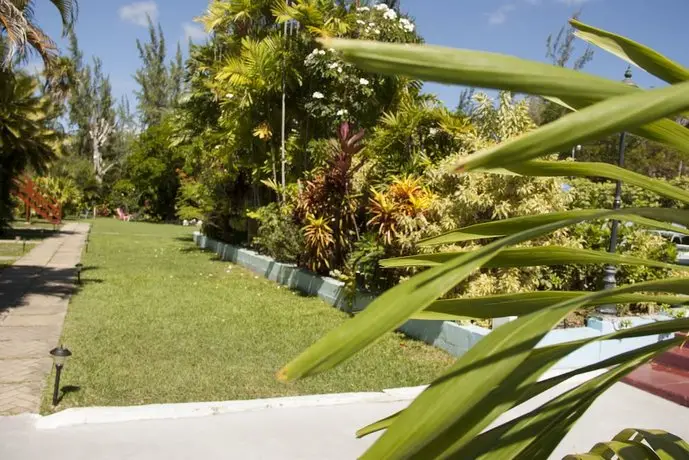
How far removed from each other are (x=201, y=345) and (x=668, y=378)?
16.4 feet

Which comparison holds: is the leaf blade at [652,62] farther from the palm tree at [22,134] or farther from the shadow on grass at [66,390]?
the palm tree at [22,134]

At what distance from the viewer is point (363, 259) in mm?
8664

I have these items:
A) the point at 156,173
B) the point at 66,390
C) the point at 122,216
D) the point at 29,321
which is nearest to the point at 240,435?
the point at 66,390

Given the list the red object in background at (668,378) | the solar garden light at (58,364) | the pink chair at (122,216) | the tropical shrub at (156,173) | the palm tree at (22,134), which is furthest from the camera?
the pink chair at (122,216)

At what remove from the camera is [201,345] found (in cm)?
682

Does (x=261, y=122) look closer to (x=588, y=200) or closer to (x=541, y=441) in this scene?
(x=588, y=200)

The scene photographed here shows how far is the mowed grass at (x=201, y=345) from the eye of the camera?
208 inches

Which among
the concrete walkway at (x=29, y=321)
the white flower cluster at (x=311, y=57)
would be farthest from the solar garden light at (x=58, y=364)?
the white flower cluster at (x=311, y=57)

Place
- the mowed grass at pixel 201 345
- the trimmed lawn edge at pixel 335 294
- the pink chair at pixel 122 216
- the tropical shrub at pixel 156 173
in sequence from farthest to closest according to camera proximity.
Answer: the pink chair at pixel 122 216
the tropical shrub at pixel 156 173
the trimmed lawn edge at pixel 335 294
the mowed grass at pixel 201 345

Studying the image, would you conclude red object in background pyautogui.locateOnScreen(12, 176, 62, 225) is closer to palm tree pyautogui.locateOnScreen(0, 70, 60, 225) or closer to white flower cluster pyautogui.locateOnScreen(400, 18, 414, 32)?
palm tree pyautogui.locateOnScreen(0, 70, 60, 225)

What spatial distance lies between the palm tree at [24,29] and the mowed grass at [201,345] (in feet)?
13.0

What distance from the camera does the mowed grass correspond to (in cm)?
529

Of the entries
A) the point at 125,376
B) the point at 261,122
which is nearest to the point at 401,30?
the point at 261,122

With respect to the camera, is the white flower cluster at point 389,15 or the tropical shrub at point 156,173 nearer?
the white flower cluster at point 389,15
